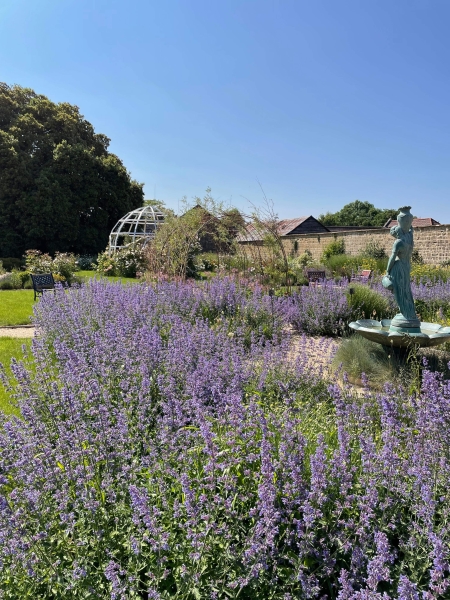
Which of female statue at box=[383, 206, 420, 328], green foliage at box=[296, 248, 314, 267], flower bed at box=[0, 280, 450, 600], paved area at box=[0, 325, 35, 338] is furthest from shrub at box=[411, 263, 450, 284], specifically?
flower bed at box=[0, 280, 450, 600]

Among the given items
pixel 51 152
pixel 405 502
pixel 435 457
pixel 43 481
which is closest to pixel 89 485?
pixel 43 481

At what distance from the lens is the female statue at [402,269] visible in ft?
16.5

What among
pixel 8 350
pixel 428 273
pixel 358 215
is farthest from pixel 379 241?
pixel 358 215

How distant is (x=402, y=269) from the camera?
510cm

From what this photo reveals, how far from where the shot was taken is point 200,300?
7938 mm

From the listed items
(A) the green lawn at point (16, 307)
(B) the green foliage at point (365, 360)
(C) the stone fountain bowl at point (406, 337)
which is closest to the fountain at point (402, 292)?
(C) the stone fountain bowl at point (406, 337)

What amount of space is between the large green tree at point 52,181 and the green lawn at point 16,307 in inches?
459

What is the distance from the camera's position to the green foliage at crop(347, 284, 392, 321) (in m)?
8.36

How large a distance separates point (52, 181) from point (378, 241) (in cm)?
1817

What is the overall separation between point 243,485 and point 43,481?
3.38 ft

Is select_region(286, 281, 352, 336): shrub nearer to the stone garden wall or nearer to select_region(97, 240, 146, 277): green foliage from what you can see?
the stone garden wall

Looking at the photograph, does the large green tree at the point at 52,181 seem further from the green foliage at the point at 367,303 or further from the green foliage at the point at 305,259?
the green foliage at the point at 367,303

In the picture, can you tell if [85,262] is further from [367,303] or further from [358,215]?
[358,215]

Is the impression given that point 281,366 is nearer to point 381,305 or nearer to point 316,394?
point 316,394
